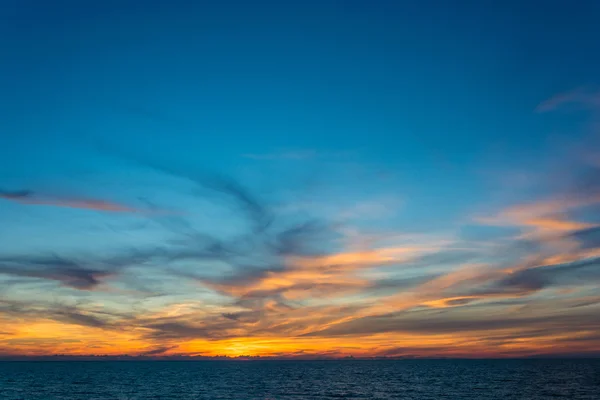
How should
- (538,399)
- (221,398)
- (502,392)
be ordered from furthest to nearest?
(502,392)
(221,398)
(538,399)

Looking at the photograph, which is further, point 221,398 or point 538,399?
point 221,398

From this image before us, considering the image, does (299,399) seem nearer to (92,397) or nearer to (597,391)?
(92,397)

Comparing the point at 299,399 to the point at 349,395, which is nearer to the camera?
the point at 299,399

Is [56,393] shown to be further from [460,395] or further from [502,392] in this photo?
[502,392]

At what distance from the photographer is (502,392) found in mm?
116875

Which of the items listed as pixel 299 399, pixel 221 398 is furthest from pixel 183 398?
pixel 299 399

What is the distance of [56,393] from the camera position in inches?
4855

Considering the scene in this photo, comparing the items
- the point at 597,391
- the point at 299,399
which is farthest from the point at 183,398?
the point at 597,391

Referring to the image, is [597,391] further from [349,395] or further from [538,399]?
[349,395]

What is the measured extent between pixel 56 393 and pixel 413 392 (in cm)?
8695

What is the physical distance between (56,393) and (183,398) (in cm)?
3619

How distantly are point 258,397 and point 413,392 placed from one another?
38.3 metres

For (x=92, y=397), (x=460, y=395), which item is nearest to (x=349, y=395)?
(x=460, y=395)

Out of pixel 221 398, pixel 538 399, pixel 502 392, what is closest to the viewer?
pixel 538 399
